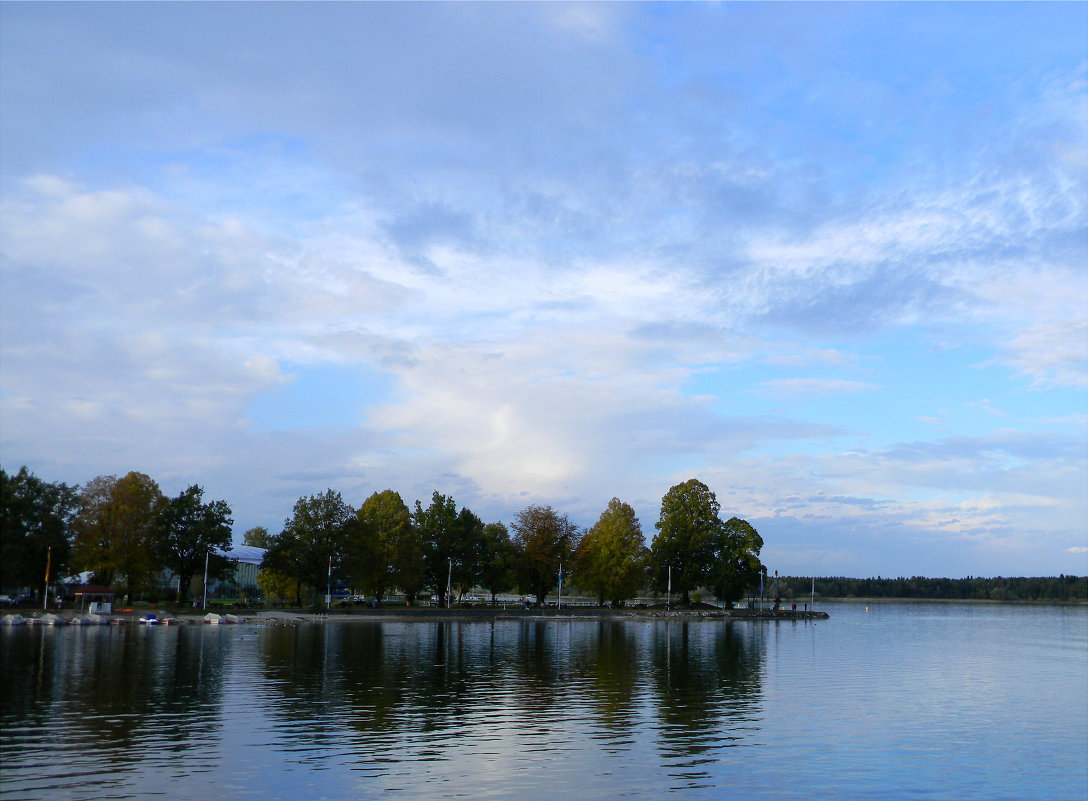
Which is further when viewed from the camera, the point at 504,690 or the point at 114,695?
the point at 504,690

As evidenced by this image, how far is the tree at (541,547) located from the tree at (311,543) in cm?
3146

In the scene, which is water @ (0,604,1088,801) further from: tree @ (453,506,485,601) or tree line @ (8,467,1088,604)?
tree @ (453,506,485,601)

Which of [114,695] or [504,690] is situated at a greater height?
[114,695]

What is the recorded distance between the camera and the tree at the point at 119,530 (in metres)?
92.6

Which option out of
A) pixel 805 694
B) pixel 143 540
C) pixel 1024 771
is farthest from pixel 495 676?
pixel 143 540

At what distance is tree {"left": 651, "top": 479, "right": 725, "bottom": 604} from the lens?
132 meters

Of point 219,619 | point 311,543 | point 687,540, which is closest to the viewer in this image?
point 219,619

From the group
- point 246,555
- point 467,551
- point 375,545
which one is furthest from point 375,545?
point 246,555

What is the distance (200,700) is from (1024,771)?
3093 centimetres

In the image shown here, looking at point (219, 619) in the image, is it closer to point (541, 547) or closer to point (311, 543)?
point (311, 543)

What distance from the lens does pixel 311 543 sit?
10388cm

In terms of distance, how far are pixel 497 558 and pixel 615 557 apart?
1727cm

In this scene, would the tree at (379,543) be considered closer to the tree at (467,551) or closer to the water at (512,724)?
the tree at (467,551)

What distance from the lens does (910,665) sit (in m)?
64.2
